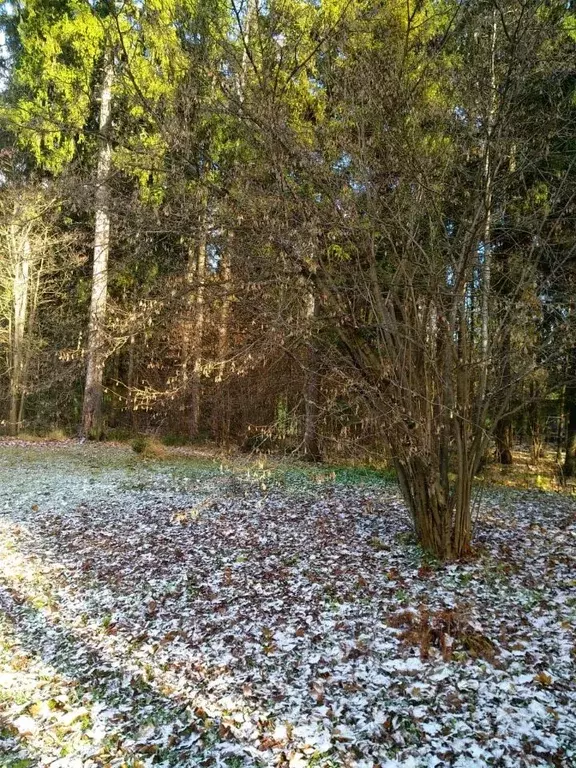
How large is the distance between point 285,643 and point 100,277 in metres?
5.11

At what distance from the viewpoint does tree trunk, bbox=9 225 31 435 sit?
15.1 meters

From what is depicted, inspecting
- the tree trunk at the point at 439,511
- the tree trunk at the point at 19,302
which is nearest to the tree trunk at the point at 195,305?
the tree trunk at the point at 439,511

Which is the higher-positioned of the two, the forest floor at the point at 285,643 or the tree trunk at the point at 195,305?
the tree trunk at the point at 195,305

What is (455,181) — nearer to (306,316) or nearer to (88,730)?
(306,316)

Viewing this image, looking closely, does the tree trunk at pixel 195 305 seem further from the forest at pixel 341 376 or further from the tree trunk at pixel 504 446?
the tree trunk at pixel 504 446

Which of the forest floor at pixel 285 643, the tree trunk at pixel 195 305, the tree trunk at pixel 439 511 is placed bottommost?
the forest floor at pixel 285 643

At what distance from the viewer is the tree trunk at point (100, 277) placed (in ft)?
15.3

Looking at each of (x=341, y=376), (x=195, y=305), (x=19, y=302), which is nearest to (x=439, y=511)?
(x=341, y=376)

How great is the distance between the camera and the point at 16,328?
50.2 feet

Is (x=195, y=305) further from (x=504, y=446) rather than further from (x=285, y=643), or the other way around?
(x=504, y=446)

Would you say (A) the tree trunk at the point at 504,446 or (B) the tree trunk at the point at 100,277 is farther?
(A) the tree trunk at the point at 504,446

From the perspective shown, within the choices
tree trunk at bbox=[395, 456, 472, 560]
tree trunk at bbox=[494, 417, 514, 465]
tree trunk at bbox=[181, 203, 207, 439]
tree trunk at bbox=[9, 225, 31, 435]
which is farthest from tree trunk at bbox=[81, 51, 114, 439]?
tree trunk at bbox=[494, 417, 514, 465]

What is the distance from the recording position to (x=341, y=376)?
4.07 m

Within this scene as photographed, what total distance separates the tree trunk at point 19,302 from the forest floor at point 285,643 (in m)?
10.4
